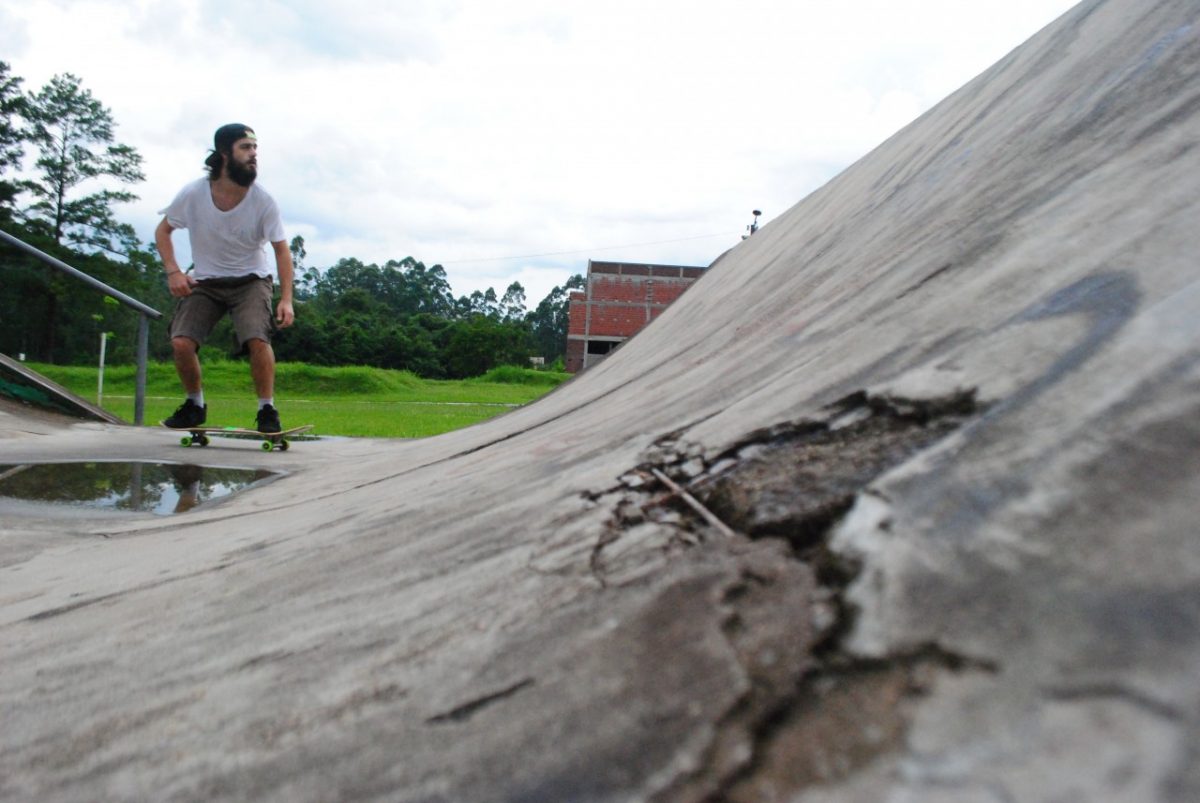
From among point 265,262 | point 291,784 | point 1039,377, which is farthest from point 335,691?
point 265,262

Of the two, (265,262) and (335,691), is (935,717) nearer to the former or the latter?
(335,691)

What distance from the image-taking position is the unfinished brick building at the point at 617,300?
109 feet

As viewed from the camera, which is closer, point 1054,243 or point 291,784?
point 291,784

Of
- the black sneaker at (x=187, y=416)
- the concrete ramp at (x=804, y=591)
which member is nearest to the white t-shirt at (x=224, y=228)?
the black sneaker at (x=187, y=416)

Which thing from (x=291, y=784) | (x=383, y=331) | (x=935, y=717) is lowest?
(x=291, y=784)

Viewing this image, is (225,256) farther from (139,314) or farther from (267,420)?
(139,314)

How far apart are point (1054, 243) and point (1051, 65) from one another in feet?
4.07

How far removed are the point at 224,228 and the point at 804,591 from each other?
11.8 feet

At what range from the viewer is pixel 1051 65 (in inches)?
71.8

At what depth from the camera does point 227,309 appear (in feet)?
11.9

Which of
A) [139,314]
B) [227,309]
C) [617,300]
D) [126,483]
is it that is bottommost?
[126,483]

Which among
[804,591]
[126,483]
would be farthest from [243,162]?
[804,591]

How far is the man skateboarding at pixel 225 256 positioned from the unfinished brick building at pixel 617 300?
29.5m

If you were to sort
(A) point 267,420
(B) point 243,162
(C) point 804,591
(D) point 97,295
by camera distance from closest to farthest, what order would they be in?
(C) point 804,591 < (B) point 243,162 < (A) point 267,420 < (D) point 97,295
